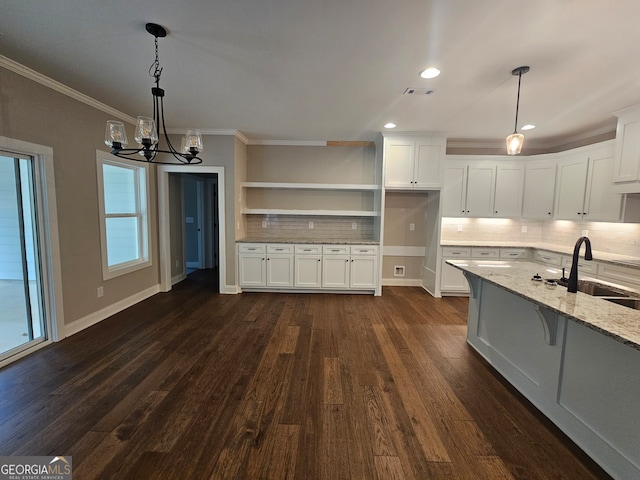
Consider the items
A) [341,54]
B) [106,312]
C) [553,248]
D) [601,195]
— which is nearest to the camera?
[341,54]

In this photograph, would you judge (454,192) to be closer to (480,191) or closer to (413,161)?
(480,191)

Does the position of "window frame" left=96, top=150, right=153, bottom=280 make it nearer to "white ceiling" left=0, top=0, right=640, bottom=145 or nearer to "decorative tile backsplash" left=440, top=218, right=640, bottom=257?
"white ceiling" left=0, top=0, right=640, bottom=145

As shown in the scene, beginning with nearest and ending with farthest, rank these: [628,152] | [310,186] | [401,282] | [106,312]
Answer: [628,152] < [106,312] < [310,186] < [401,282]

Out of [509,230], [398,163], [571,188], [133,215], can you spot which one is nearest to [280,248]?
[133,215]

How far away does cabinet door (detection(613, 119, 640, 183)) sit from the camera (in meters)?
3.21

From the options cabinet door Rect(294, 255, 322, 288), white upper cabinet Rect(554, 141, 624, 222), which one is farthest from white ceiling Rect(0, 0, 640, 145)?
cabinet door Rect(294, 255, 322, 288)

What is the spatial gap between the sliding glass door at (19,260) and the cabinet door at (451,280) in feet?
16.9

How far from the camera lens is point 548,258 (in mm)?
4203

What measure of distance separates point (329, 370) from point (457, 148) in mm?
4386

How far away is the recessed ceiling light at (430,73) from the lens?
244 centimetres

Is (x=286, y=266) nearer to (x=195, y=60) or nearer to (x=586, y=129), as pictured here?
(x=195, y=60)

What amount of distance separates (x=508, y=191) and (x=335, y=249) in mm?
3007

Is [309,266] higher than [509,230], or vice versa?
[509,230]

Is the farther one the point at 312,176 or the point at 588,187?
the point at 312,176
